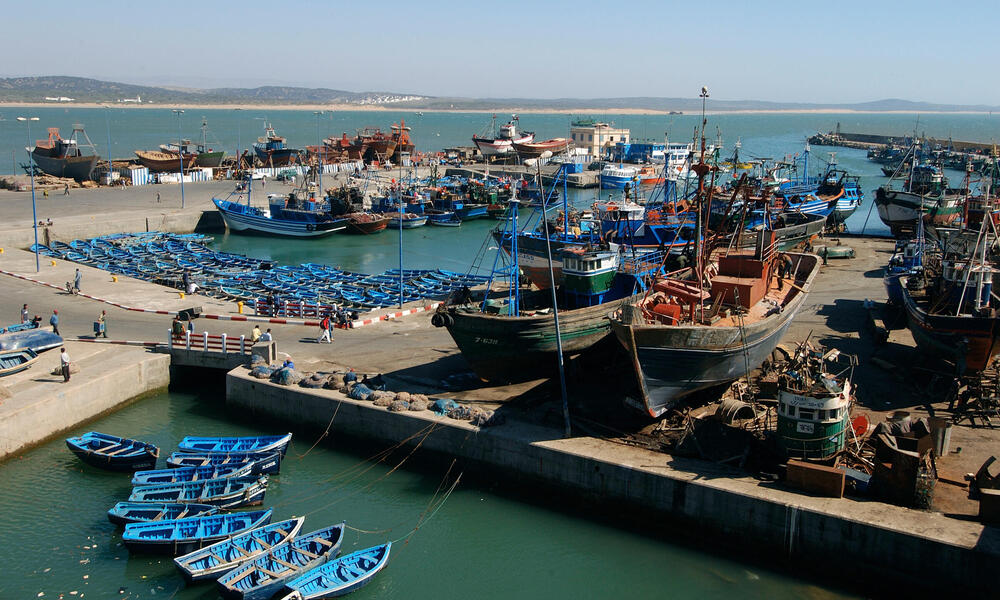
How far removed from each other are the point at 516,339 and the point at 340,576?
8.00 metres

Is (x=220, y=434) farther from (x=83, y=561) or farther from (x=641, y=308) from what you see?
(x=641, y=308)

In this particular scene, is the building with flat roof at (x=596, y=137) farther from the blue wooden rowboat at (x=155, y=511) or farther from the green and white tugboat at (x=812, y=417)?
the blue wooden rowboat at (x=155, y=511)

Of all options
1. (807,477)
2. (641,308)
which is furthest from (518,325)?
(807,477)

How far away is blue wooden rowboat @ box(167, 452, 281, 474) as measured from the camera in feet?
59.9

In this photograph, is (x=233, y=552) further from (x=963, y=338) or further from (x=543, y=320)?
(x=963, y=338)

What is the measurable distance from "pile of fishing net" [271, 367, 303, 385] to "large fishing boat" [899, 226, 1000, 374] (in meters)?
16.6

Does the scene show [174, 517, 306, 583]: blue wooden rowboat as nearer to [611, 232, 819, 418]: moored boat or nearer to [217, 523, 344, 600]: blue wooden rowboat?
[217, 523, 344, 600]: blue wooden rowboat

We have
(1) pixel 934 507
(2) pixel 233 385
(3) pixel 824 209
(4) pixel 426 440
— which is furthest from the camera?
(3) pixel 824 209

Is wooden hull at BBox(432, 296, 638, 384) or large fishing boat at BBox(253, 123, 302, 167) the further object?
large fishing boat at BBox(253, 123, 302, 167)

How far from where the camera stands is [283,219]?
54.0m

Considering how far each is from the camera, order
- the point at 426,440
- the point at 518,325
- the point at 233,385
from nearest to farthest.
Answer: the point at 426,440 → the point at 518,325 → the point at 233,385

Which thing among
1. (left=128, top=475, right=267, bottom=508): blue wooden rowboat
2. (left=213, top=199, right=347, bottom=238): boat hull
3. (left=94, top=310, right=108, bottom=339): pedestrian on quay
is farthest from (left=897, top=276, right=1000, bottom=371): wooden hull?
(left=213, top=199, right=347, bottom=238): boat hull

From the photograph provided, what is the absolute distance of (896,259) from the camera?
102 ft

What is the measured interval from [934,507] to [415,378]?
41.5 feet
